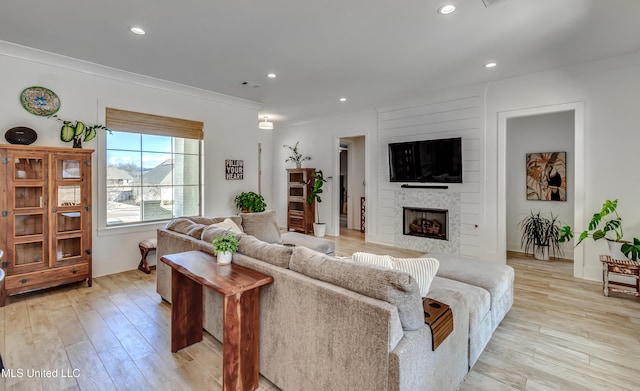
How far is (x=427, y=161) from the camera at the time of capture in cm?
520

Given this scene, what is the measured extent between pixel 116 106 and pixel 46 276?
2.34 metres

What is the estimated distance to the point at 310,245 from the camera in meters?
3.89

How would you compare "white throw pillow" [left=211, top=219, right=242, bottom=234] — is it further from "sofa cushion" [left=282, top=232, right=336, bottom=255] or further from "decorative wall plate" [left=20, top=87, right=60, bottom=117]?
"decorative wall plate" [left=20, top=87, right=60, bottom=117]

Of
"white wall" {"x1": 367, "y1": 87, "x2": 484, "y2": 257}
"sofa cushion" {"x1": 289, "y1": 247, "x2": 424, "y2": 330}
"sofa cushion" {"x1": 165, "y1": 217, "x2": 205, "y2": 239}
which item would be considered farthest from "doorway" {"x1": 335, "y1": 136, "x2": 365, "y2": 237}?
"sofa cushion" {"x1": 289, "y1": 247, "x2": 424, "y2": 330}

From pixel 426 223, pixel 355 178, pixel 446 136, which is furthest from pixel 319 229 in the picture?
pixel 446 136

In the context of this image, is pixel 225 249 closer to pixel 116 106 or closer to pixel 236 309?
pixel 236 309

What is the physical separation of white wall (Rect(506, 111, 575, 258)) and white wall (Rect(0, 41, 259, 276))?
493 centimetres

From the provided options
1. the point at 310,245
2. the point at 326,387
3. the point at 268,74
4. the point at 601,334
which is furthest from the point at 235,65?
the point at 601,334

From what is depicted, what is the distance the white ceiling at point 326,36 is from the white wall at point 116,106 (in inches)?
12.2

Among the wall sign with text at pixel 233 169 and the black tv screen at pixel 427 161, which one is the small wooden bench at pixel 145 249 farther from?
the black tv screen at pixel 427 161

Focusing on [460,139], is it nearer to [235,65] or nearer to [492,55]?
[492,55]

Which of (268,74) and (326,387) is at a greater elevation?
(268,74)

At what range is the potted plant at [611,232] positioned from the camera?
3303 millimetres

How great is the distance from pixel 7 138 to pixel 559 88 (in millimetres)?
6887
